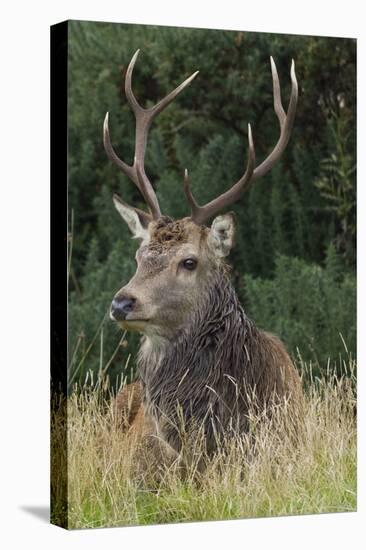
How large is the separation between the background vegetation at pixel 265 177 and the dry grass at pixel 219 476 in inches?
23.3

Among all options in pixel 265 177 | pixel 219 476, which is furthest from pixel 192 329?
pixel 265 177

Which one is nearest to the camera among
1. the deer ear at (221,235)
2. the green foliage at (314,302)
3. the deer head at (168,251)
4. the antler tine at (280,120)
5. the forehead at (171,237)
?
the deer head at (168,251)

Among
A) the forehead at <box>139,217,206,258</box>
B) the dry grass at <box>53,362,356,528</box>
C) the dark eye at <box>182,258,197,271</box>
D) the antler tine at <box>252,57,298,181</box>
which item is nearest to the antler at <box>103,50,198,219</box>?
the forehead at <box>139,217,206,258</box>

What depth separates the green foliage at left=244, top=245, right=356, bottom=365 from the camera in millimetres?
10648

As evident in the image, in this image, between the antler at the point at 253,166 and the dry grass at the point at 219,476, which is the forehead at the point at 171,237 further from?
the dry grass at the point at 219,476

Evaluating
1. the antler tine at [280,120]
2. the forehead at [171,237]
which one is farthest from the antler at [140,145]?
the antler tine at [280,120]

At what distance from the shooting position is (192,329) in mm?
9938

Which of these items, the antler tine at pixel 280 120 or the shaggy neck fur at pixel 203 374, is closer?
the shaggy neck fur at pixel 203 374

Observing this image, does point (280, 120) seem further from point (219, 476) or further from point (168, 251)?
point (219, 476)

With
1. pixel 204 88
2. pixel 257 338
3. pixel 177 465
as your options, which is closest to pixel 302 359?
pixel 257 338

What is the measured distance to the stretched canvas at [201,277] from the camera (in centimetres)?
970

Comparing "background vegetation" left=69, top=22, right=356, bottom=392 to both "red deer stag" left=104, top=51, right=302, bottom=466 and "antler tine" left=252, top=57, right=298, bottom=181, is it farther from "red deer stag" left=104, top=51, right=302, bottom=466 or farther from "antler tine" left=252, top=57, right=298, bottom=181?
"red deer stag" left=104, top=51, right=302, bottom=466

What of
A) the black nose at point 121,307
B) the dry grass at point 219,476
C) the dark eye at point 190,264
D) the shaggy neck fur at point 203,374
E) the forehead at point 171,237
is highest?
the forehead at point 171,237

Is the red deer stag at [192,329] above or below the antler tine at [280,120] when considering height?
below
